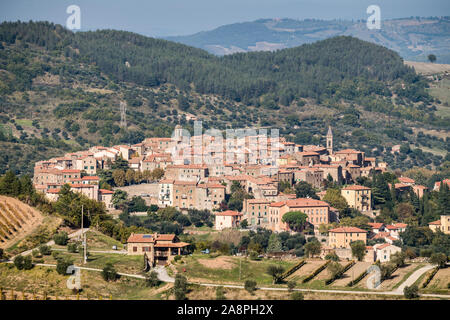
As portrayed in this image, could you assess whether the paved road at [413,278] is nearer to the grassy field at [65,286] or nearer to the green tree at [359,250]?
the green tree at [359,250]

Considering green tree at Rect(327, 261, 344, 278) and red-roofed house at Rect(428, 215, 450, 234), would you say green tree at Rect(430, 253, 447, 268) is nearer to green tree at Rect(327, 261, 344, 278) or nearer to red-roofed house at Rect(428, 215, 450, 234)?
green tree at Rect(327, 261, 344, 278)

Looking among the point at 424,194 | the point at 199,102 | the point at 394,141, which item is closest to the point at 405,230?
the point at 424,194

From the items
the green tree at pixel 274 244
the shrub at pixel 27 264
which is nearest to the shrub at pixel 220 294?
the shrub at pixel 27 264

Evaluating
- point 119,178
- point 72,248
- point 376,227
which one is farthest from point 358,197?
point 72,248

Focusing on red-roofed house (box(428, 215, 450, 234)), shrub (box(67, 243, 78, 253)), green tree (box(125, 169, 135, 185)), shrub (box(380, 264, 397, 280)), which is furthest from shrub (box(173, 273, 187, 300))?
green tree (box(125, 169, 135, 185))

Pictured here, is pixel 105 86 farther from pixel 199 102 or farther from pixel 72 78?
pixel 199 102
